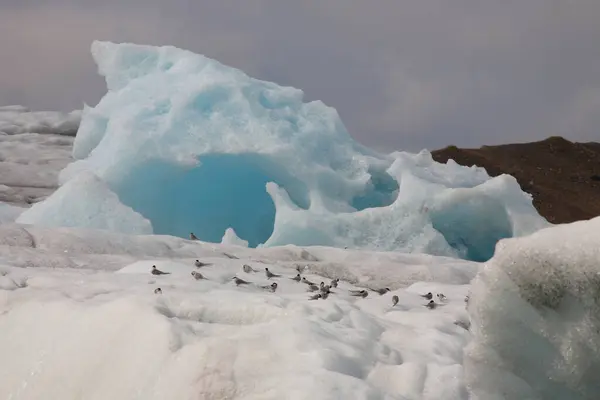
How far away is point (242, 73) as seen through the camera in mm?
21188

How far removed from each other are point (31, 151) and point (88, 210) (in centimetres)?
1519

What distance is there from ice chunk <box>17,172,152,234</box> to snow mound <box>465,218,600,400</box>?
12.4 meters

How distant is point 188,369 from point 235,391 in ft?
1.54

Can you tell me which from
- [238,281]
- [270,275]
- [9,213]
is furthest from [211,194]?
[238,281]

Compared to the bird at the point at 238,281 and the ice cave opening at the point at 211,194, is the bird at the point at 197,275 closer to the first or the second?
the bird at the point at 238,281

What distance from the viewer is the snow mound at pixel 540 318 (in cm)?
361

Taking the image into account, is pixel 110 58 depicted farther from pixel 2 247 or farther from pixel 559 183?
pixel 559 183

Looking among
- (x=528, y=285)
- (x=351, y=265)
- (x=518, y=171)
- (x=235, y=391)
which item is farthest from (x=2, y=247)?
(x=518, y=171)

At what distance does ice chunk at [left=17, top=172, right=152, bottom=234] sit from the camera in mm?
15547

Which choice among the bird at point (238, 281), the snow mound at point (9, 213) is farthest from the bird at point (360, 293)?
the snow mound at point (9, 213)

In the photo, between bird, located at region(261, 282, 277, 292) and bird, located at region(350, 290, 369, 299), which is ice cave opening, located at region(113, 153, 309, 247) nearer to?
bird, located at region(350, 290, 369, 299)

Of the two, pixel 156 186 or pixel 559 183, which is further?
pixel 559 183

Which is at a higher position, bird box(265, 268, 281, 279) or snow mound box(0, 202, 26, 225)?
bird box(265, 268, 281, 279)

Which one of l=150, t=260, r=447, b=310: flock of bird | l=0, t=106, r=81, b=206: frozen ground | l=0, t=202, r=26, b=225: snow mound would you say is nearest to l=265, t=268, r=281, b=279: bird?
l=150, t=260, r=447, b=310: flock of bird
